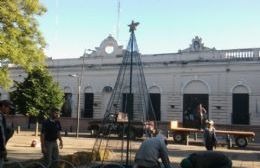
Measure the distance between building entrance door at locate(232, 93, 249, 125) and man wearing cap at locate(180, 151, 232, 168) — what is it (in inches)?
1292

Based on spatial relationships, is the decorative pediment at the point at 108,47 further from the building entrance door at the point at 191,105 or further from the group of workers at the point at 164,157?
the group of workers at the point at 164,157

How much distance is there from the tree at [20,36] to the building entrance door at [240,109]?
20.5 m

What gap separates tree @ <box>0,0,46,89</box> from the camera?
72.7 feet

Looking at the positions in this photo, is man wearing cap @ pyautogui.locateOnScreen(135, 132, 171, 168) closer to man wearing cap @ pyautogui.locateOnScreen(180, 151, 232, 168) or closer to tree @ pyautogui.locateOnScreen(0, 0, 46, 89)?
man wearing cap @ pyautogui.locateOnScreen(180, 151, 232, 168)

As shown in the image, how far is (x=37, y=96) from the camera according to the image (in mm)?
36750

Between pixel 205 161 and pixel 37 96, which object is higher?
pixel 37 96

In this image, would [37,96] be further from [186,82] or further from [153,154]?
[153,154]

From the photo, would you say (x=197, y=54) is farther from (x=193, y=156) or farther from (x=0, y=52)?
(x=193, y=156)

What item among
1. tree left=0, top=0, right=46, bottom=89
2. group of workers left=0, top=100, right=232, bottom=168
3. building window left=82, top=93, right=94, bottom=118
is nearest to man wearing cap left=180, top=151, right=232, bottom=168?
group of workers left=0, top=100, right=232, bottom=168

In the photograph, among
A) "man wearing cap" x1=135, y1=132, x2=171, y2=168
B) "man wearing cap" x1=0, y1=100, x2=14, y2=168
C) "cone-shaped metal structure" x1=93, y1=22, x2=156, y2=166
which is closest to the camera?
"man wearing cap" x1=135, y1=132, x2=171, y2=168

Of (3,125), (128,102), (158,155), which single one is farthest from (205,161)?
(128,102)

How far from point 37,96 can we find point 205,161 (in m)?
30.2

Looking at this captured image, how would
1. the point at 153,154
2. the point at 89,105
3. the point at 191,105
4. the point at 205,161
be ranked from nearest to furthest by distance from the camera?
the point at 205,161 < the point at 153,154 < the point at 191,105 < the point at 89,105

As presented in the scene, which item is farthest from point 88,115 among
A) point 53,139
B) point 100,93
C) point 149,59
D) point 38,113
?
point 53,139
